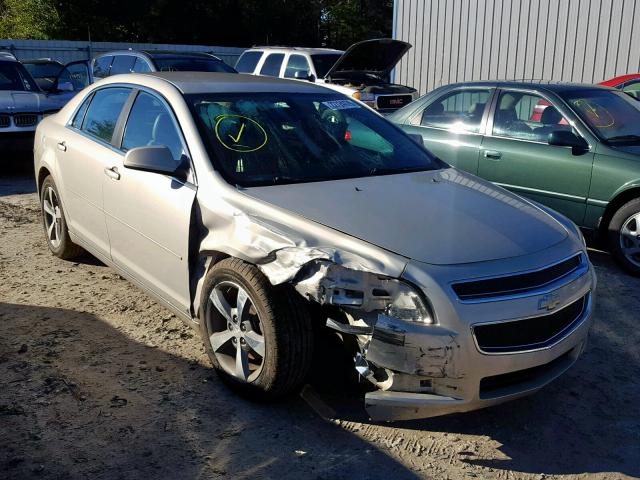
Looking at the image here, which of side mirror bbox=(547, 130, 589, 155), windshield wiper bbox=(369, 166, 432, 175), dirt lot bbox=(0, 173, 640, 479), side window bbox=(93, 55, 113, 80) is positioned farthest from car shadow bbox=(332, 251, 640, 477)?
side window bbox=(93, 55, 113, 80)

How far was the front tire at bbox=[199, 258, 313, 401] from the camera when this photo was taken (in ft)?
10.6

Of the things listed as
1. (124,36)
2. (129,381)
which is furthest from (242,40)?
(129,381)

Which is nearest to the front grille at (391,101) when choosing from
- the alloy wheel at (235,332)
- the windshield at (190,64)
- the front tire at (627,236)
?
the windshield at (190,64)

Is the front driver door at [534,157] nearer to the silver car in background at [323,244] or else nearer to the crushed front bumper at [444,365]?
the silver car in background at [323,244]

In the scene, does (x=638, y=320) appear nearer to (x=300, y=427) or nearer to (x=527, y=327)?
(x=527, y=327)

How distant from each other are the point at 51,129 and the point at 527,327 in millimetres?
4187

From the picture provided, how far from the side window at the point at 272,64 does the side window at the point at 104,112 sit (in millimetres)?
8936

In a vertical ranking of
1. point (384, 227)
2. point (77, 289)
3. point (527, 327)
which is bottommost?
point (77, 289)

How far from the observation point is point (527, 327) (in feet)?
10.0

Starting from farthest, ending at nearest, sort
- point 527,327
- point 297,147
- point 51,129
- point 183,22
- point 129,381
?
point 183,22
point 51,129
point 297,147
point 129,381
point 527,327

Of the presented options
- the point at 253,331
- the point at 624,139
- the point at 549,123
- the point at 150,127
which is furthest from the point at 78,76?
the point at 253,331

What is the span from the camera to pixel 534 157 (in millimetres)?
6352

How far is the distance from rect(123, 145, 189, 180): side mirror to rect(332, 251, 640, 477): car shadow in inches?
64.6

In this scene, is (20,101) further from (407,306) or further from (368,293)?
(407,306)
